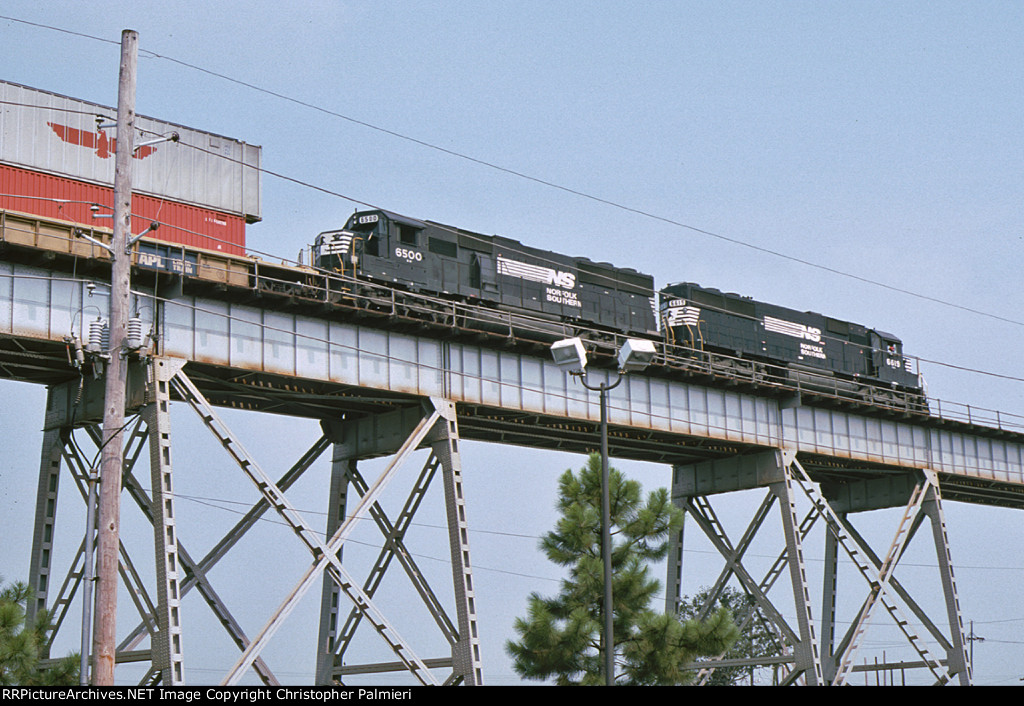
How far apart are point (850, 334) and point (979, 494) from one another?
12335 mm

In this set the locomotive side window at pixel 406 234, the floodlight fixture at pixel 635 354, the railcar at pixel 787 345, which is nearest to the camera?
the floodlight fixture at pixel 635 354

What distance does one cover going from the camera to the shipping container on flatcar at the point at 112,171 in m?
32.3

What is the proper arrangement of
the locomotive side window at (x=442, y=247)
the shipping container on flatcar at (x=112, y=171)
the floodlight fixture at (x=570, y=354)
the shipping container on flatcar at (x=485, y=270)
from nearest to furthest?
the floodlight fixture at (x=570, y=354), the shipping container on flatcar at (x=112, y=171), the shipping container on flatcar at (x=485, y=270), the locomotive side window at (x=442, y=247)

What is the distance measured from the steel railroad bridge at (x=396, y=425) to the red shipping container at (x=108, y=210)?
1.30 m

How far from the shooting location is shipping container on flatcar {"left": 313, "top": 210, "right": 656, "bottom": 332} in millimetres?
40656

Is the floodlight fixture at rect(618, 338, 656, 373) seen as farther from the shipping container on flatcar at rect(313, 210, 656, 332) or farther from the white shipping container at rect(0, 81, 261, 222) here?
the shipping container on flatcar at rect(313, 210, 656, 332)

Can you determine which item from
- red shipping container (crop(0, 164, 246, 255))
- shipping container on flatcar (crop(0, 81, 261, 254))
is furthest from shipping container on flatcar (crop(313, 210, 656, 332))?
red shipping container (crop(0, 164, 246, 255))

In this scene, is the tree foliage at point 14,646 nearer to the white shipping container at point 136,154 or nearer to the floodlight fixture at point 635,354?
the floodlight fixture at point 635,354

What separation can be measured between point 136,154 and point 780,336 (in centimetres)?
3248

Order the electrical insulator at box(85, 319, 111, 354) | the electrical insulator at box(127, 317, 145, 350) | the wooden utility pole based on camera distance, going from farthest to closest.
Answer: the electrical insulator at box(85, 319, 111, 354) → the electrical insulator at box(127, 317, 145, 350) → the wooden utility pole

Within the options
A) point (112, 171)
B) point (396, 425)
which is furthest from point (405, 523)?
point (112, 171)

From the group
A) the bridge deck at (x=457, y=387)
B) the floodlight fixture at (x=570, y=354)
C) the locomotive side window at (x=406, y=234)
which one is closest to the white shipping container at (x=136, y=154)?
the bridge deck at (x=457, y=387)

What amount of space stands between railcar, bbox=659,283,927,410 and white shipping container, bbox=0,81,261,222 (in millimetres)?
19693
